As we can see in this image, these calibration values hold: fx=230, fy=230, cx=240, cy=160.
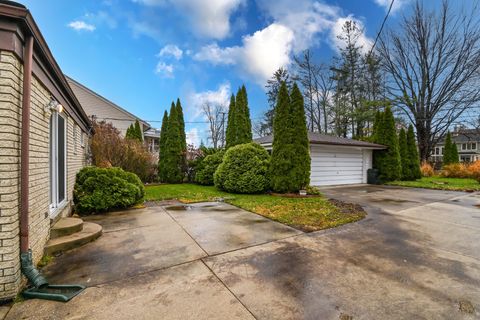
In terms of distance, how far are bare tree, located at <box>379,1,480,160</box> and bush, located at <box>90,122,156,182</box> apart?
68.3 ft

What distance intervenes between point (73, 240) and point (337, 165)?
12.1 metres

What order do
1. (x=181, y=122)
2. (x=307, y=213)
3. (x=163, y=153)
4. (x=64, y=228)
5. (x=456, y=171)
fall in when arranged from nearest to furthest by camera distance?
1. (x=64, y=228)
2. (x=307, y=213)
3. (x=163, y=153)
4. (x=181, y=122)
5. (x=456, y=171)

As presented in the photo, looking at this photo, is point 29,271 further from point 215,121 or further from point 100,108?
point 215,121

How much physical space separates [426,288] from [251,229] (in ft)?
8.92

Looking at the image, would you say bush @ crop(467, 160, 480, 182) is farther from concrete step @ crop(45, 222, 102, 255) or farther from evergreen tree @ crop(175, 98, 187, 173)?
concrete step @ crop(45, 222, 102, 255)

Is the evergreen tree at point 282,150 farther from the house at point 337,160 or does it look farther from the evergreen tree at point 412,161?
the evergreen tree at point 412,161

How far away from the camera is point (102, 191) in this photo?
19.5ft

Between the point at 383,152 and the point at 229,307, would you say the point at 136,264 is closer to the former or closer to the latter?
the point at 229,307

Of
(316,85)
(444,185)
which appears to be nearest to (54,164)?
(444,185)

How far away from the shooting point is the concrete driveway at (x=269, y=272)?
2098mm

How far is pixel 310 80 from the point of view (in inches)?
934

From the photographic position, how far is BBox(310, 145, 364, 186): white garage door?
11820mm

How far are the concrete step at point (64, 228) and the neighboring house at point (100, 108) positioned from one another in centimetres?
1639

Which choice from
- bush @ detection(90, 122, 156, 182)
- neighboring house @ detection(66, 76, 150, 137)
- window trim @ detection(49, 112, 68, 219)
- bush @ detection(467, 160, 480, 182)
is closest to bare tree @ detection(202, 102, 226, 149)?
neighboring house @ detection(66, 76, 150, 137)
